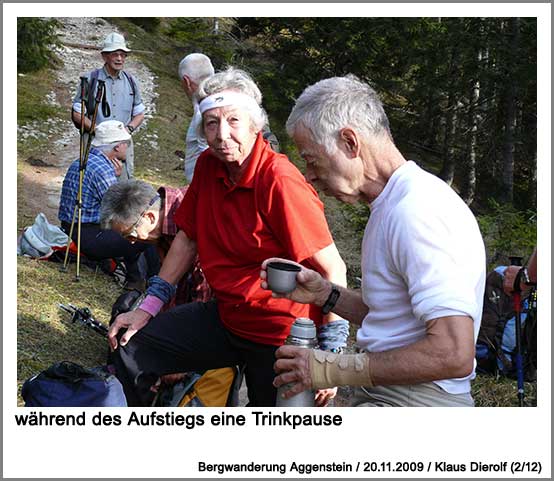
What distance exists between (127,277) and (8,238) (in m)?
3.12

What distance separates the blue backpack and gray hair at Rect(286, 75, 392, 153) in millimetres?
1571

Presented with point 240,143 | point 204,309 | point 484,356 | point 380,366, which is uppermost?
point 240,143

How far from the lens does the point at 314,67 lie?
38.0ft

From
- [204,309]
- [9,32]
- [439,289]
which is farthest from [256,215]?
[9,32]

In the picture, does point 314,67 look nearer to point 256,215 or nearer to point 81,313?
point 81,313

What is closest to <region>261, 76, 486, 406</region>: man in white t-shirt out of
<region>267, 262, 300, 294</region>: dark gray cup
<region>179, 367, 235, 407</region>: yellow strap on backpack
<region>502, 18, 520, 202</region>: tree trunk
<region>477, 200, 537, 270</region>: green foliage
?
<region>267, 262, 300, 294</region>: dark gray cup

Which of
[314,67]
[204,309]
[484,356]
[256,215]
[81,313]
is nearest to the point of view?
[256,215]

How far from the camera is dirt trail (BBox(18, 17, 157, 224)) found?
1050 cm

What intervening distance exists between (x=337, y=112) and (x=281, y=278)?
69cm

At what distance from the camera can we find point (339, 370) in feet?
7.73

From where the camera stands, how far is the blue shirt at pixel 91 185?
22.9ft

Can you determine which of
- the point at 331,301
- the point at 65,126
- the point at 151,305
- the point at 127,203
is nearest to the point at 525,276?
the point at 331,301

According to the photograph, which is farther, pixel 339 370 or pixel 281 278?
pixel 281 278

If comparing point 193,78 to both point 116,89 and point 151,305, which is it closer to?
point 151,305
